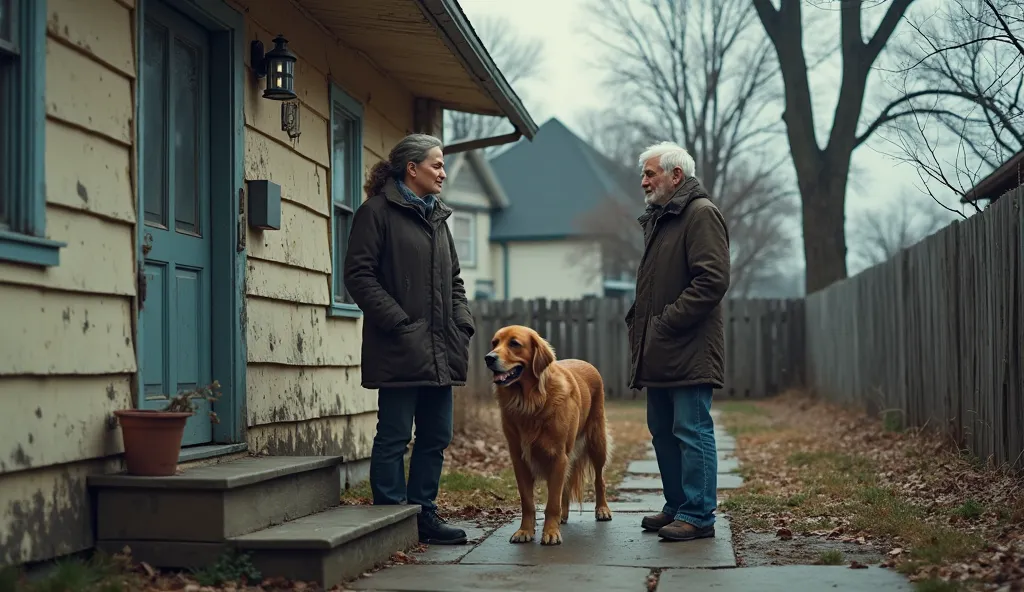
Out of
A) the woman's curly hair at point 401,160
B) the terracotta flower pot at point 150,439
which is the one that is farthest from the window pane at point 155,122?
the terracotta flower pot at point 150,439

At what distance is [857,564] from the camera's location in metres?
5.02

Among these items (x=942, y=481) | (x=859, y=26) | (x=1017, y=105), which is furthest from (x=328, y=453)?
(x=859, y=26)

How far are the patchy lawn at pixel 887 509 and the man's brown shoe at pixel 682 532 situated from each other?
0.67ft

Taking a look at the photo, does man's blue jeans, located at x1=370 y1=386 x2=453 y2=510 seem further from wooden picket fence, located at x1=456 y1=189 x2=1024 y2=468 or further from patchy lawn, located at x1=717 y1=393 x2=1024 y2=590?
wooden picket fence, located at x1=456 y1=189 x2=1024 y2=468

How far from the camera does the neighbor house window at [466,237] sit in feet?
120

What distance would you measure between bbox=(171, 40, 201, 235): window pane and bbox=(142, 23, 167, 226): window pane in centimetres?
13

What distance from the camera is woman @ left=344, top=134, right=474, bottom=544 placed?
18.7ft

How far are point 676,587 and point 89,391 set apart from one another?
2.54 metres

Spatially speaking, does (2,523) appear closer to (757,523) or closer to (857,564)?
(857,564)

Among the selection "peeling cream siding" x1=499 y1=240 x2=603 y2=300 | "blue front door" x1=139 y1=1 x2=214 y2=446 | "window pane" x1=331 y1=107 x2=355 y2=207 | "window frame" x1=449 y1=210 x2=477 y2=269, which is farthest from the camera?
"peeling cream siding" x1=499 y1=240 x2=603 y2=300

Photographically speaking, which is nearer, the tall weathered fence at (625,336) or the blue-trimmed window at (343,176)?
the blue-trimmed window at (343,176)

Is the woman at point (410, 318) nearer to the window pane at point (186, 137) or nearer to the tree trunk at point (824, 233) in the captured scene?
the window pane at point (186, 137)

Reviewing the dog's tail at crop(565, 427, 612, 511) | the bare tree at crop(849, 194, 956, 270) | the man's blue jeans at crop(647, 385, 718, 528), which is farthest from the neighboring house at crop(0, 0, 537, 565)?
the bare tree at crop(849, 194, 956, 270)

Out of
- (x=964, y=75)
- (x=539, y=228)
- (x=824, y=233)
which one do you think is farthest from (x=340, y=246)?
(x=539, y=228)
